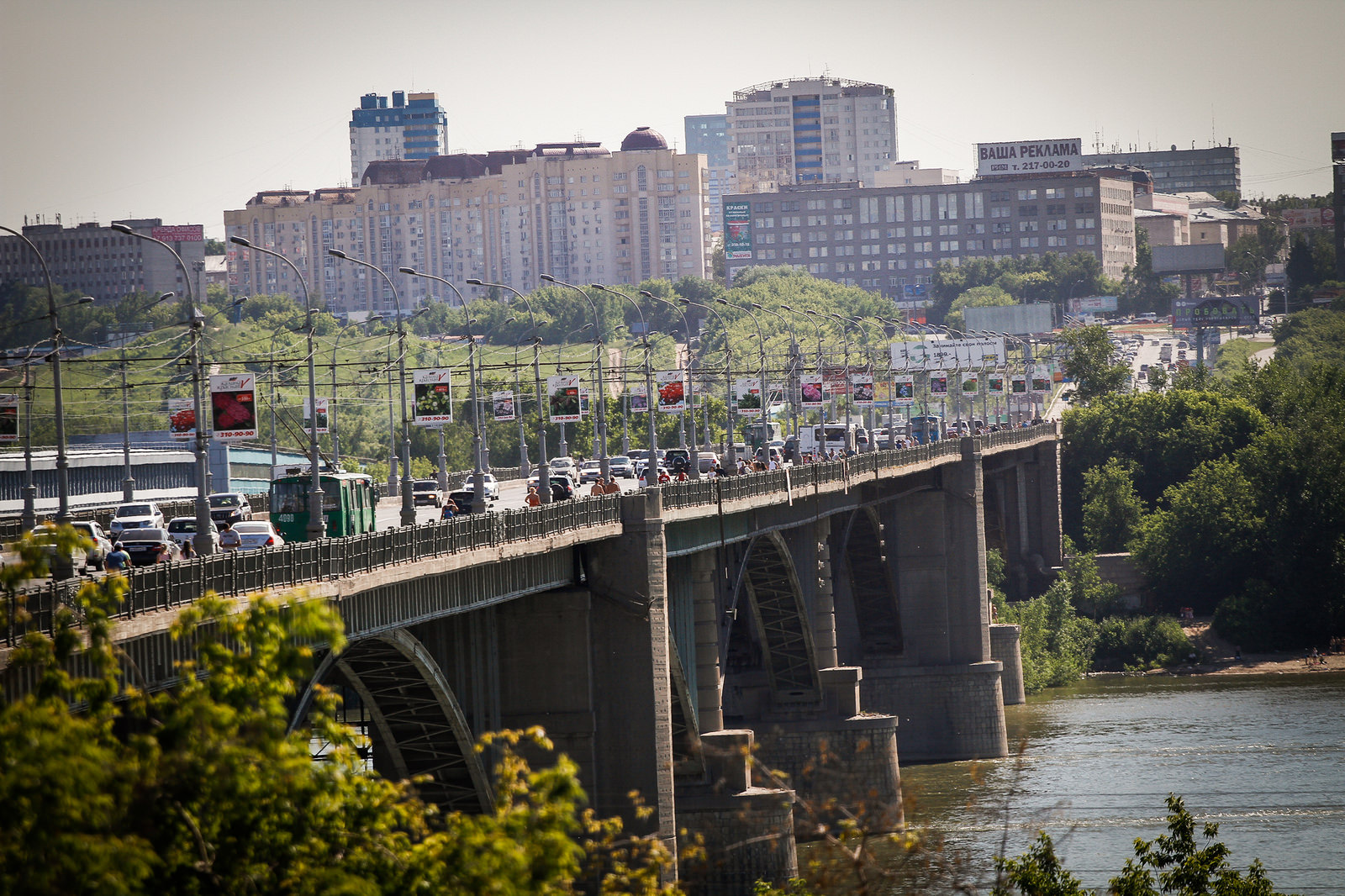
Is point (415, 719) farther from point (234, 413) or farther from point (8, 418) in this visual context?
point (8, 418)

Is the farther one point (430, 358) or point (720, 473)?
point (430, 358)

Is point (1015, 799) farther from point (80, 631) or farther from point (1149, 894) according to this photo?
point (80, 631)

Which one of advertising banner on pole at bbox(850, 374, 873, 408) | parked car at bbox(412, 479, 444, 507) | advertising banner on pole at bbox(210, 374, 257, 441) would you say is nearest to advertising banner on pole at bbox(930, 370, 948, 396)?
advertising banner on pole at bbox(850, 374, 873, 408)

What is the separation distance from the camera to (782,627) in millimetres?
62219

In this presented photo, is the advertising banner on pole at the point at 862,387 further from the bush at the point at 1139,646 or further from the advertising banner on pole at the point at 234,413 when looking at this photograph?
the advertising banner on pole at the point at 234,413

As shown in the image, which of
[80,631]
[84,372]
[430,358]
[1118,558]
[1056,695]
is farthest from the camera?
[430,358]

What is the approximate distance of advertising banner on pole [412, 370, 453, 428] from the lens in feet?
173

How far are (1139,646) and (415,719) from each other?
249ft

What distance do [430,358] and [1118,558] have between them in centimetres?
7599

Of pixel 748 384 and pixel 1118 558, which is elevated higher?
pixel 748 384

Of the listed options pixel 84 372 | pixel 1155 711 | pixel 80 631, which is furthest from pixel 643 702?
pixel 84 372

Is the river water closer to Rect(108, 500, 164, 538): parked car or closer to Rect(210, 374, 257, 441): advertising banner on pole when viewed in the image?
Rect(210, 374, 257, 441): advertising banner on pole

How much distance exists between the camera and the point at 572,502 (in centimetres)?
3844

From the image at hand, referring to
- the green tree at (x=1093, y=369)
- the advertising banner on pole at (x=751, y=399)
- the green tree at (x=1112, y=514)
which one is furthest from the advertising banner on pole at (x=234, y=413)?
the green tree at (x=1093, y=369)
